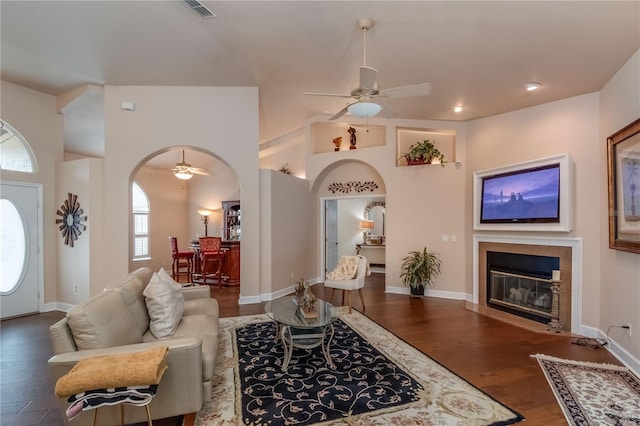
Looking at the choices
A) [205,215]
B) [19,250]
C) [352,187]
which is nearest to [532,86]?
[352,187]

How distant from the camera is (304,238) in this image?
671 centimetres

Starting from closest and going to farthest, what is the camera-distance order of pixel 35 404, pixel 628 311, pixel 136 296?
pixel 35 404 < pixel 136 296 < pixel 628 311

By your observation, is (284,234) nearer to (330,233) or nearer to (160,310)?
(330,233)

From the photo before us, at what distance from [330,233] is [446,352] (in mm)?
4407

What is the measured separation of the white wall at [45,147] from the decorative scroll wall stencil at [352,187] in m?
5.13

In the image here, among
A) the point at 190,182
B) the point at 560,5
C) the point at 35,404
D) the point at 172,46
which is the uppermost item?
the point at 172,46

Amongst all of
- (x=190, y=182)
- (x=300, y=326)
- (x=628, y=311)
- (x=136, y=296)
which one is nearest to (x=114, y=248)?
(x=136, y=296)

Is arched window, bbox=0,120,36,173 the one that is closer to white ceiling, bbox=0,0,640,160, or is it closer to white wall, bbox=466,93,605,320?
white ceiling, bbox=0,0,640,160

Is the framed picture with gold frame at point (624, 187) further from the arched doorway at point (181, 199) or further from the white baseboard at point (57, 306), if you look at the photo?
the white baseboard at point (57, 306)

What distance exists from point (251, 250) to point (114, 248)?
215 cm

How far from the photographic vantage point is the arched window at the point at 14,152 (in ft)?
15.5

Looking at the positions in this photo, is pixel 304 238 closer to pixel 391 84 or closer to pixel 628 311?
pixel 391 84

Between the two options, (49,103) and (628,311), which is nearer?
(628,311)

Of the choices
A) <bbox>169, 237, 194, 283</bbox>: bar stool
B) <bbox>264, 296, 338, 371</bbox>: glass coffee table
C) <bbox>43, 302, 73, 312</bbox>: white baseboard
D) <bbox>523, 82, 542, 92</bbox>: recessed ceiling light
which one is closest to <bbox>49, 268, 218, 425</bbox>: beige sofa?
<bbox>264, 296, 338, 371</bbox>: glass coffee table
